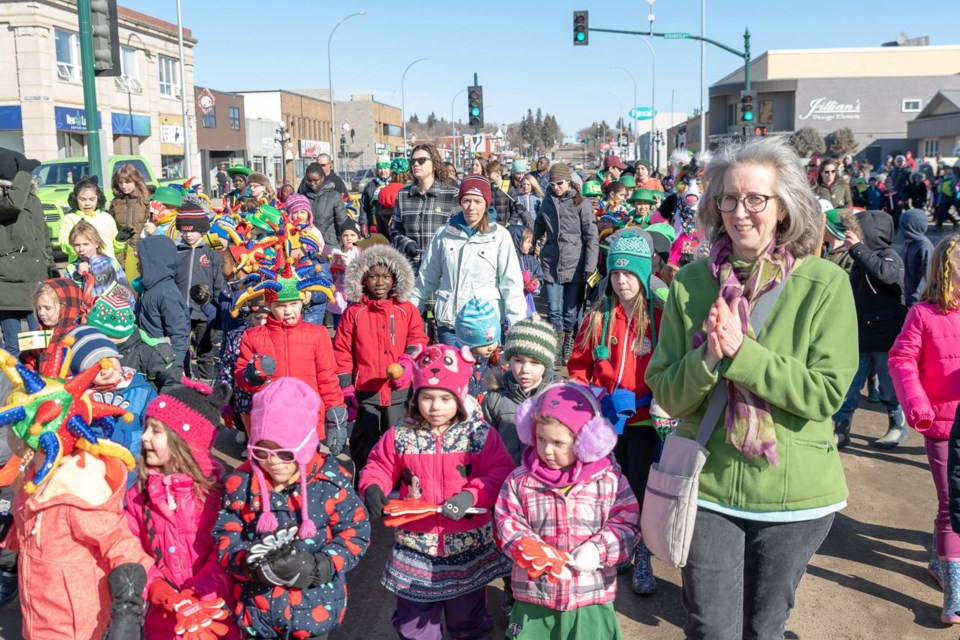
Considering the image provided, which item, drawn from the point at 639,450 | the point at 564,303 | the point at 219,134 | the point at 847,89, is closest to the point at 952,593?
the point at 639,450

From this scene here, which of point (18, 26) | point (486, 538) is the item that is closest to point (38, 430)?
point (486, 538)

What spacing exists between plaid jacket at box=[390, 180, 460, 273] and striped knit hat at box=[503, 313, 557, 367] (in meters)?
2.98

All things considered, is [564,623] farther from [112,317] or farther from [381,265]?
[112,317]

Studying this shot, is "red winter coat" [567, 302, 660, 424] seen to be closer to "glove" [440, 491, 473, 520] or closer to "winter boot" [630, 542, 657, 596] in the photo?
"winter boot" [630, 542, 657, 596]

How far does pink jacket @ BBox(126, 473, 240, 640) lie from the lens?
3.29 m

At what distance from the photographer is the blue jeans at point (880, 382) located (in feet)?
21.3

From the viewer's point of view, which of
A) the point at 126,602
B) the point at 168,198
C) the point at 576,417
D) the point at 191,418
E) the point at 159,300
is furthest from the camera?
the point at 168,198

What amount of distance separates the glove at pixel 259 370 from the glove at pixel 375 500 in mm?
1450

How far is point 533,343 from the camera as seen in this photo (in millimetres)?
4234

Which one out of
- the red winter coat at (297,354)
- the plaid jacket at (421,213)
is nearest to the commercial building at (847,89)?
the plaid jacket at (421,213)

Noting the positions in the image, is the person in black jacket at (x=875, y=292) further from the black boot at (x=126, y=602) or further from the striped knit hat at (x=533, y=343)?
the black boot at (x=126, y=602)

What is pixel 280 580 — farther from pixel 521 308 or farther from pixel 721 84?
pixel 721 84

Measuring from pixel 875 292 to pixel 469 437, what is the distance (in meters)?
3.93

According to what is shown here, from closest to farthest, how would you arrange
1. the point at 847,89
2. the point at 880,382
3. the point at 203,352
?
1. the point at 880,382
2. the point at 203,352
3. the point at 847,89
